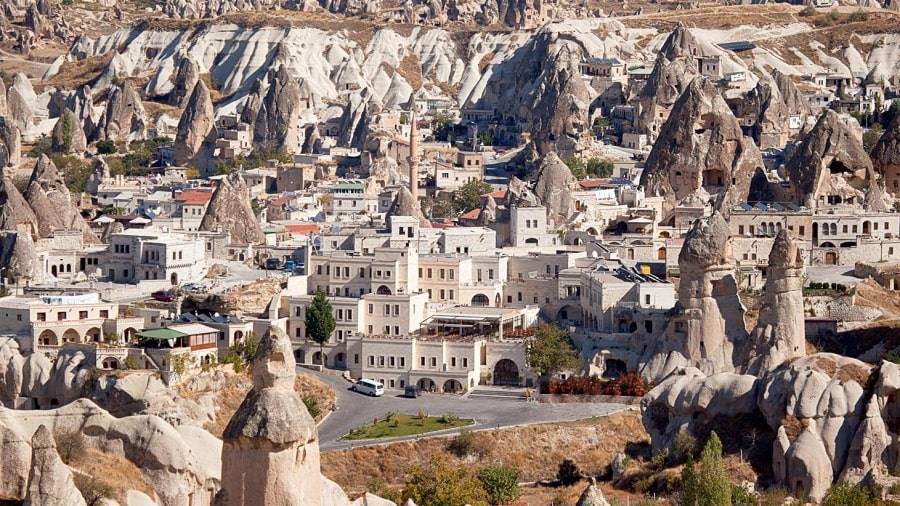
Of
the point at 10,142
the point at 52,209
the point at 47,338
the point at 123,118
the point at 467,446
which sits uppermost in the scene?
the point at 123,118

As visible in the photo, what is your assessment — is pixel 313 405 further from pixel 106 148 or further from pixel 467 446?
pixel 106 148

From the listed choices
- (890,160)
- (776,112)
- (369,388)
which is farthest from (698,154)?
(369,388)

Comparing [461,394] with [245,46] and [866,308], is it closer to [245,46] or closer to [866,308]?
[866,308]

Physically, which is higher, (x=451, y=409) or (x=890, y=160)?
(x=890, y=160)

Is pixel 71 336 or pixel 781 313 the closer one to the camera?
pixel 781 313

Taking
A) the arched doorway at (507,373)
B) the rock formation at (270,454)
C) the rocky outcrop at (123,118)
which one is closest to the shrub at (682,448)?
the arched doorway at (507,373)

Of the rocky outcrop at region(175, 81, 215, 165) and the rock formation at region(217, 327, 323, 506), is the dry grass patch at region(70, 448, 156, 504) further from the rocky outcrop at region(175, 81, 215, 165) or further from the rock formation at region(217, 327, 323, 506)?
the rocky outcrop at region(175, 81, 215, 165)
